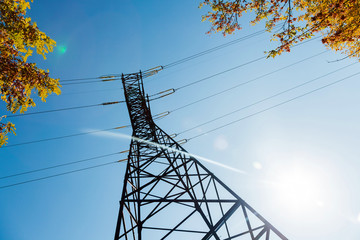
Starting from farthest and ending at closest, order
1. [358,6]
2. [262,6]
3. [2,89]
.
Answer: [262,6], [358,6], [2,89]

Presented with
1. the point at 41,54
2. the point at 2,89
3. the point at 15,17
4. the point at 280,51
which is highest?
the point at 280,51

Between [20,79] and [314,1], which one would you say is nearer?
[20,79]

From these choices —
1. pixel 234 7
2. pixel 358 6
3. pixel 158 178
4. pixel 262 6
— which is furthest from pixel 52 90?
pixel 358 6

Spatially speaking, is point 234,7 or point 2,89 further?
point 234,7

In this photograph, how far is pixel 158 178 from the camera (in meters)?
5.16

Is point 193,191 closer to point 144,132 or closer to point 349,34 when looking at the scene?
point 144,132

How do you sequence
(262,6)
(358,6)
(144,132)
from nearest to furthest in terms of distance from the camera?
(358,6) < (262,6) < (144,132)

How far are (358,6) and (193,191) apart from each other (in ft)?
22.1

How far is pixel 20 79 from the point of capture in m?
3.66

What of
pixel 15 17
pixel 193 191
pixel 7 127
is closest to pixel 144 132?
pixel 193 191

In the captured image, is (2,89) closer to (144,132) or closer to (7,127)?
(7,127)

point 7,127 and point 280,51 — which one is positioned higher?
point 280,51

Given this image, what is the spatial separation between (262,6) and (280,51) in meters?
1.90

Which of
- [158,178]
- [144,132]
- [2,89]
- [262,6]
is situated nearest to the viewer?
[2,89]
